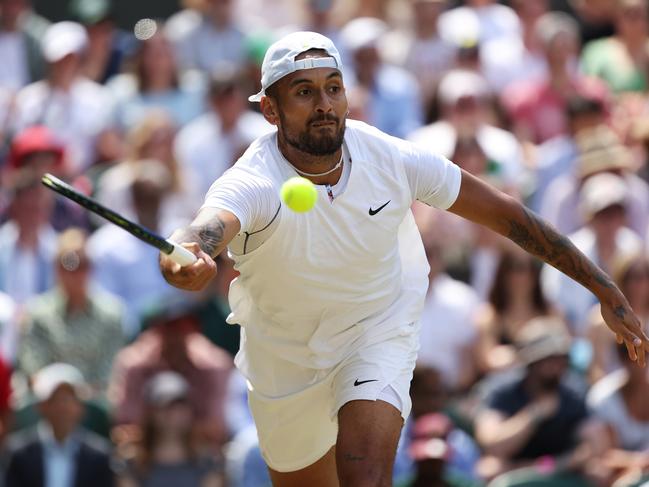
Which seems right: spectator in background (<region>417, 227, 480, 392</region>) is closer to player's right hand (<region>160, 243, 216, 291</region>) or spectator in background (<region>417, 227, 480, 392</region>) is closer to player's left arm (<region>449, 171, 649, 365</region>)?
player's left arm (<region>449, 171, 649, 365</region>)

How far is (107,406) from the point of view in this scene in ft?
29.9

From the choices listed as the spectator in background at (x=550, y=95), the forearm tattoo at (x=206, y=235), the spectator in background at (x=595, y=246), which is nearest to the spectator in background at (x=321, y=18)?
the spectator in background at (x=550, y=95)

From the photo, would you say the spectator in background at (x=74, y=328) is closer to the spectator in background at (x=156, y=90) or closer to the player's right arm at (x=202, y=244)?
the spectator in background at (x=156, y=90)

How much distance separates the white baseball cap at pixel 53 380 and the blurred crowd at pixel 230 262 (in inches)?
0.8

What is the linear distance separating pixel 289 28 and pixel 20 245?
3.76 m

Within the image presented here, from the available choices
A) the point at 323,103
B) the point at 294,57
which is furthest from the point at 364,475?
the point at 294,57

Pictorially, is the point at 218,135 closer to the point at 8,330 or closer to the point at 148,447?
the point at 8,330

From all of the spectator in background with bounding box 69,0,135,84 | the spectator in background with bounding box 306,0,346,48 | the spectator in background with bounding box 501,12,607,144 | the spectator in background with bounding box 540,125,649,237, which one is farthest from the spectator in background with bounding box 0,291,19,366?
the spectator in background with bounding box 501,12,607,144

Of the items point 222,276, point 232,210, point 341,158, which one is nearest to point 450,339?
point 222,276

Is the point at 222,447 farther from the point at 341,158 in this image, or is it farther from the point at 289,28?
the point at 289,28

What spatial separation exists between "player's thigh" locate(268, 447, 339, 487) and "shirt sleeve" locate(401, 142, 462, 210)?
115cm

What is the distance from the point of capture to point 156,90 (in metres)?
11.7

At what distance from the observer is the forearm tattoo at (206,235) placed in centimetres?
497

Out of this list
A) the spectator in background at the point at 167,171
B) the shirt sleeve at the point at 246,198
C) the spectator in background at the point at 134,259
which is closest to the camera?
the shirt sleeve at the point at 246,198
